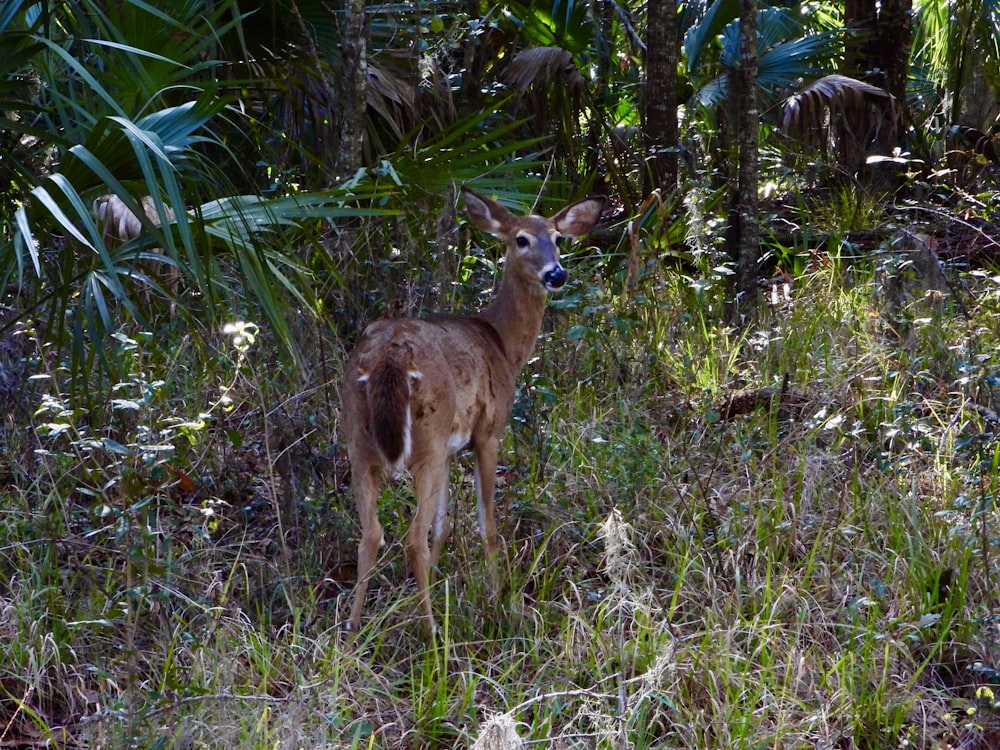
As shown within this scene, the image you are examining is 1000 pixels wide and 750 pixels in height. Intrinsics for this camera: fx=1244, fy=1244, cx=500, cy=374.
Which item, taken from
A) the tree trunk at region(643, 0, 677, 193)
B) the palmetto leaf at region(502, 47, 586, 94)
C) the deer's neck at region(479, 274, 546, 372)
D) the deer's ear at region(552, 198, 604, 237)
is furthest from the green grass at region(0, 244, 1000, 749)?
the palmetto leaf at region(502, 47, 586, 94)

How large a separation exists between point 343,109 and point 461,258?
1.03 metres

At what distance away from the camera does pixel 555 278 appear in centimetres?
580

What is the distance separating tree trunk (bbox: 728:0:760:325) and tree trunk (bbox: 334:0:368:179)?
2611 millimetres

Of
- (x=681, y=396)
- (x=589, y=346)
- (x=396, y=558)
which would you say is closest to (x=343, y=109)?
(x=589, y=346)

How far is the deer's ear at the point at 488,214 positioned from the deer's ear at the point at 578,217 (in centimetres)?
30

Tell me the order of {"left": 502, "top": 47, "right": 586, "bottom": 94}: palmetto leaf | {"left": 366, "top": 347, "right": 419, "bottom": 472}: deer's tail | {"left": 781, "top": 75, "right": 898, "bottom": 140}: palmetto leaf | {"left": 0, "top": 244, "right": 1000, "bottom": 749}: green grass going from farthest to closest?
{"left": 781, "top": 75, "right": 898, "bottom": 140}: palmetto leaf, {"left": 502, "top": 47, "right": 586, "bottom": 94}: palmetto leaf, {"left": 366, "top": 347, "right": 419, "bottom": 472}: deer's tail, {"left": 0, "top": 244, "right": 1000, "bottom": 749}: green grass

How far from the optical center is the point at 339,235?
6004 mm

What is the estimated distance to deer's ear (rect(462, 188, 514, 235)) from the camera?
6.15 meters

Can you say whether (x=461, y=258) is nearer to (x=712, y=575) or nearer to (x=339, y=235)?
(x=339, y=235)

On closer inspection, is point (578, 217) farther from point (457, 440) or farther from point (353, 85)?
point (457, 440)

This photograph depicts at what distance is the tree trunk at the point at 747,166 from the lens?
7.86 m

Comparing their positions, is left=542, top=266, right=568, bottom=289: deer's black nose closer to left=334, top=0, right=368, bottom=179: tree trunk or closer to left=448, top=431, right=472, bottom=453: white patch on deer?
left=448, top=431, right=472, bottom=453: white patch on deer

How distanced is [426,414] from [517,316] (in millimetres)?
1344

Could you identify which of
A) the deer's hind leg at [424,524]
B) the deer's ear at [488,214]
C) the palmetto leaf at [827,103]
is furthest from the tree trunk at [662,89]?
the deer's hind leg at [424,524]
